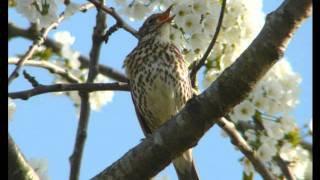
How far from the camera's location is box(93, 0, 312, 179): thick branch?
3754mm

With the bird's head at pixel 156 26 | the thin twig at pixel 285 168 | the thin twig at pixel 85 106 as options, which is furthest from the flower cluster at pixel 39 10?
the thin twig at pixel 285 168

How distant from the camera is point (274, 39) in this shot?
3.75 meters

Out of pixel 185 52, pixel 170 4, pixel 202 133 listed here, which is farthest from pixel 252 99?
pixel 202 133

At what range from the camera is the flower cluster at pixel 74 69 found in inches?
253

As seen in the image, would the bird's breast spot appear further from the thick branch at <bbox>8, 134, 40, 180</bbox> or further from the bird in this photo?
the thick branch at <bbox>8, 134, 40, 180</bbox>

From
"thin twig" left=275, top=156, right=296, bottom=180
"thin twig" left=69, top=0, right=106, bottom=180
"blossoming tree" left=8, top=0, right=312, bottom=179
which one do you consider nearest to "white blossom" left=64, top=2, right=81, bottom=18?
"blossoming tree" left=8, top=0, right=312, bottom=179

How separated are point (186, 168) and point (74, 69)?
1279mm

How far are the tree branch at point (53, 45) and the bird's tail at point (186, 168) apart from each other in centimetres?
119

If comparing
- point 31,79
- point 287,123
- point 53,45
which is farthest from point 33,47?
point 53,45

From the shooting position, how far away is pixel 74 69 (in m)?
6.46

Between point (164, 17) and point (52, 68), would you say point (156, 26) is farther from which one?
point (52, 68)

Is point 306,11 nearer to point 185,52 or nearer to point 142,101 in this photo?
point 185,52

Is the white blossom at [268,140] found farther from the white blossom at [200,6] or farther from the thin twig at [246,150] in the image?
the white blossom at [200,6]
